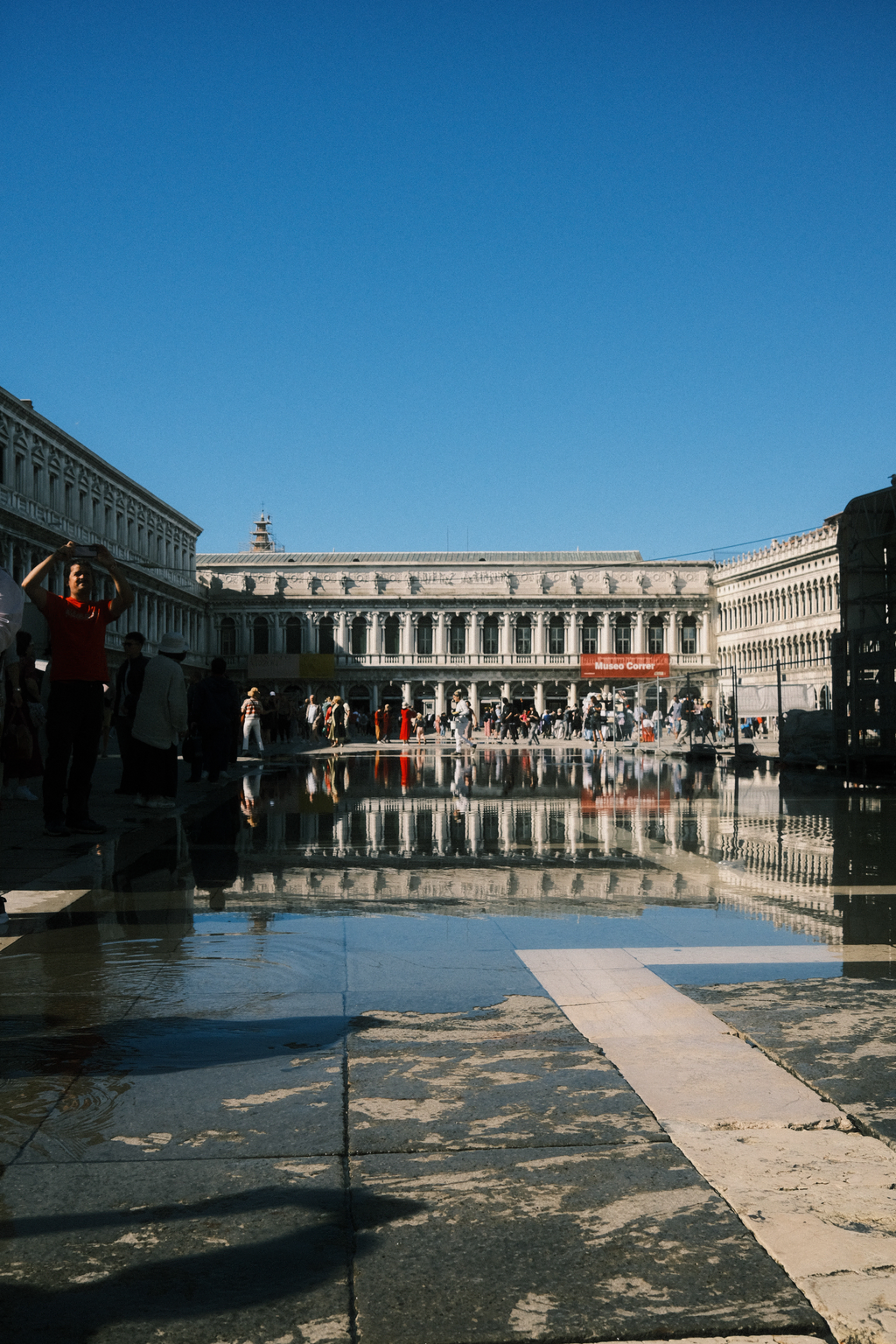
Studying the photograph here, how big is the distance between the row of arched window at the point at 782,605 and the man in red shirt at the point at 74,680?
55.5 metres

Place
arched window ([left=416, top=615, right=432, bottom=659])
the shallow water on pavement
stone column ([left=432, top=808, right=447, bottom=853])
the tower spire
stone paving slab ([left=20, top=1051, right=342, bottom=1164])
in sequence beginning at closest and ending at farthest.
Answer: stone paving slab ([left=20, top=1051, right=342, bottom=1164]) → the shallow water on pavement → stone column ([left=432, top=808, right=447, bottom=853]) → arched window ([left=416, top=615, right=432, bottom=659]) → the tower spire

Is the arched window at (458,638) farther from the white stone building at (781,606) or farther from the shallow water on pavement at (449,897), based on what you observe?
the shallow water on pavement at (449,897)

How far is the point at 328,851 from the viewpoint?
328 inches

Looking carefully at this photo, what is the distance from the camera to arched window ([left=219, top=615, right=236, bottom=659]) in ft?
300

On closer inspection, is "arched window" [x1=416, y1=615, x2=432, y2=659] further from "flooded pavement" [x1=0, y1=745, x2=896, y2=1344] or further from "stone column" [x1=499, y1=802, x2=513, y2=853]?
"flooded pavement" [x1=0, y1=745, x2=896, y2=1344]

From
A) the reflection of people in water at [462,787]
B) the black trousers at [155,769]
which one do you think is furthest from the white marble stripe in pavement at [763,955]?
the reflection of people in water at [462,787]

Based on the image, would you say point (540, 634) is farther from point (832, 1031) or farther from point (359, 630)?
point (832, 1031)

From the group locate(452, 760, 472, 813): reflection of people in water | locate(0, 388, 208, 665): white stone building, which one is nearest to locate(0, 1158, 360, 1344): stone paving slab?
locate(452, 760, 472, 813): reflection of people in water

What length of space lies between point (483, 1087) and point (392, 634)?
89.2 meters

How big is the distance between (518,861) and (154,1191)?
552cm

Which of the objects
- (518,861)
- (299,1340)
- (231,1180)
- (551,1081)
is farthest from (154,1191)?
(518,861)

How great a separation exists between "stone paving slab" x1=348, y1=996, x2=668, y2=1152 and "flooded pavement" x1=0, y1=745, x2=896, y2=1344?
0.01m

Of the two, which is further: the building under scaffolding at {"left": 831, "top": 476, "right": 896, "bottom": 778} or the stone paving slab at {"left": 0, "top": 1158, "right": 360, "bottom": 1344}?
the building under scaffolding at {"left": 831, "top": 476, "right": 896, "bottom": 778}

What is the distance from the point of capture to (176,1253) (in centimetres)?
211
